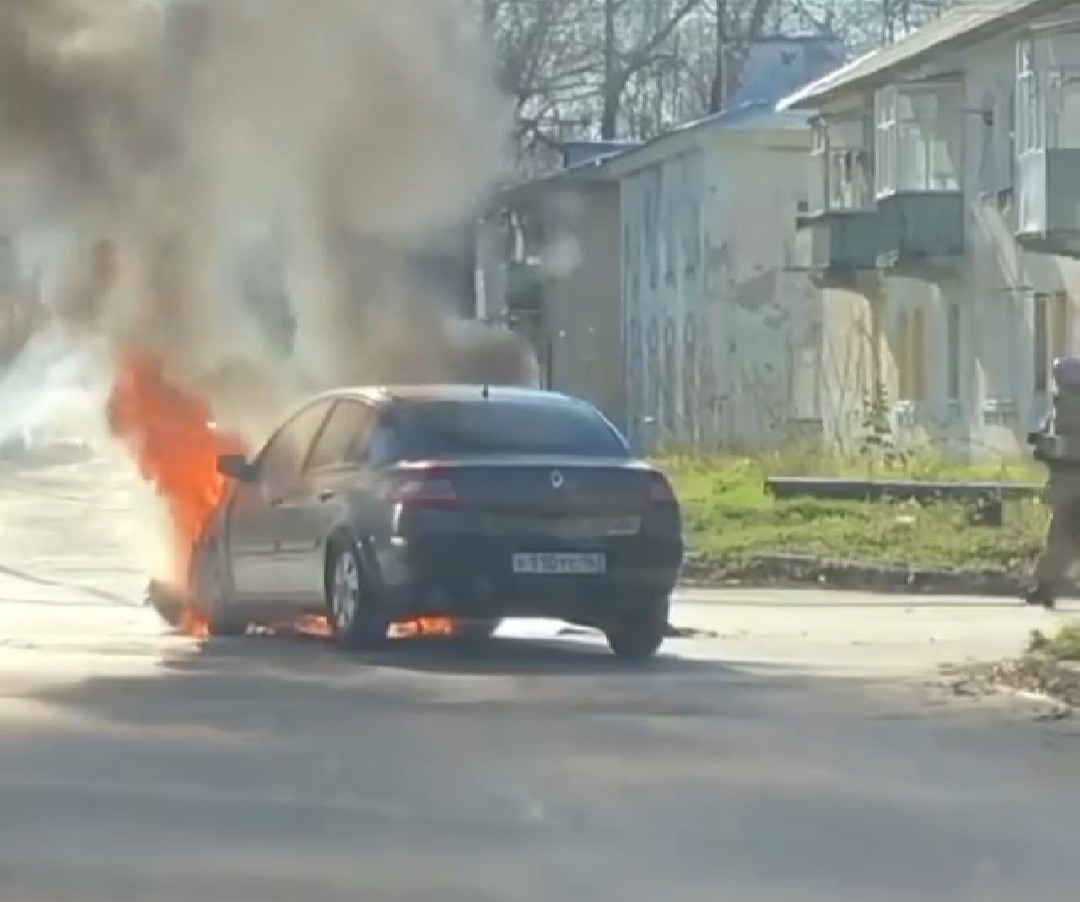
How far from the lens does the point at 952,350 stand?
46875 millimetres

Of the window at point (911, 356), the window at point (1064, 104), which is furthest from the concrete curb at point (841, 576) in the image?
the window at point (911, 356)

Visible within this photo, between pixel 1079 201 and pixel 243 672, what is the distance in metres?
24.8

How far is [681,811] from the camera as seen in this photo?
10.0 meters

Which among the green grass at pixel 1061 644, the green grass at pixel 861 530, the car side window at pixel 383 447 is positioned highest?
the car side window at pixel 383 447

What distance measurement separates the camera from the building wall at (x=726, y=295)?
57094mm

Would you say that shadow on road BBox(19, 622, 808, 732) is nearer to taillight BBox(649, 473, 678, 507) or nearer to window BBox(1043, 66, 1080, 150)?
taillight BBox(649, 473, 678, 507)

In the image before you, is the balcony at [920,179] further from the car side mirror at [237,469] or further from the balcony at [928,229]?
the car side mirror at [237,469]

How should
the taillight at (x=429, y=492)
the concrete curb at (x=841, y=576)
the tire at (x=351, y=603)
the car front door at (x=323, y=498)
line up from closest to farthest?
the taillight at (x=429, y=492)
the tire at (x=351, y=603)
the car front door at (x=323, y=498)
the concrete curb at (x=841, y=576)

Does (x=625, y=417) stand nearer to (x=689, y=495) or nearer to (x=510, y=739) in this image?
(x=689, y=495)

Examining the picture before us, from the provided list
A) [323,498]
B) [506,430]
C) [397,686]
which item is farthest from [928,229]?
[397,686]

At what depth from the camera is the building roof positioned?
41750 millimetres

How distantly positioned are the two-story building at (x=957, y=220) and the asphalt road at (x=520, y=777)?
2392cm

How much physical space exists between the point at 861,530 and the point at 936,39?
69.3ft

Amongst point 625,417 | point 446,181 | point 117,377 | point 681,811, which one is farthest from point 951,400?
point 681,811
